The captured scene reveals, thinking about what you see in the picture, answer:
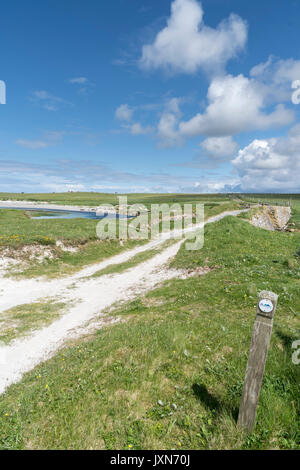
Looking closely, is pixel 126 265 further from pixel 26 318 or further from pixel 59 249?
pixel 26 318

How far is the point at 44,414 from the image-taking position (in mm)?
6230

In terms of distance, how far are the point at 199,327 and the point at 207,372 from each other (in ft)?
9.61

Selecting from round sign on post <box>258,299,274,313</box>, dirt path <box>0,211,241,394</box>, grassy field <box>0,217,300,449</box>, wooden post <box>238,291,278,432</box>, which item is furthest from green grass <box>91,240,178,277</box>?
round sign on post <box>258,299,274,313</box>

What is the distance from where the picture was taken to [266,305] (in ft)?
14.4

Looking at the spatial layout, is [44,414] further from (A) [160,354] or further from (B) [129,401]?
(A) [160,354]

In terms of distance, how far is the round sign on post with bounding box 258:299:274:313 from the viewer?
435 cm

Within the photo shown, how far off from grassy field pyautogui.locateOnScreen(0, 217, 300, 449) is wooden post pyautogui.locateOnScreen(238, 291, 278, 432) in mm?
556

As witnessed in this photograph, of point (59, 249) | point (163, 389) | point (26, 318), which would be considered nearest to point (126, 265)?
point (59, 249)

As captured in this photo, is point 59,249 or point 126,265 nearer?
point 126,265

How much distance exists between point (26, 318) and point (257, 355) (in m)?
16.1

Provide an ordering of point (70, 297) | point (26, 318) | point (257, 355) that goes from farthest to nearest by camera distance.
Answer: point (70, 297) → point (26, 318) → point (257, 355)

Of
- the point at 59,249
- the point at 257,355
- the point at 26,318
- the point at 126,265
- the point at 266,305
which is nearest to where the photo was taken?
the point at 266,305

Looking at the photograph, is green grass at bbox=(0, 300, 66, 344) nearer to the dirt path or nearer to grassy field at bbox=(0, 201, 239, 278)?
the dirt path

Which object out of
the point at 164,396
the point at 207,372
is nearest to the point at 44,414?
the point at 164,396
